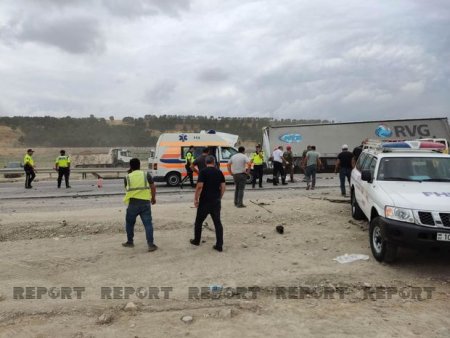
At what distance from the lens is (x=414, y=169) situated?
Answer: 25.2ft

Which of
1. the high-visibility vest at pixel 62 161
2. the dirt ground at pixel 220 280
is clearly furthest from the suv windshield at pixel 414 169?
the high-visibility vest at pixel 62 161

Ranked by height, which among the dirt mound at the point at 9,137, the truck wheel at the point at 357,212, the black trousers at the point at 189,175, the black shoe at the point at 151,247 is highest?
the dirt mound at the point at 9,137

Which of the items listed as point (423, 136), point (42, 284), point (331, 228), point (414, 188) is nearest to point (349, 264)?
point (414, 188)

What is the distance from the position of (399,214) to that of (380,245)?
79 cm

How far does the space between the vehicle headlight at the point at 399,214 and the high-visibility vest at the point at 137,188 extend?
150 inches

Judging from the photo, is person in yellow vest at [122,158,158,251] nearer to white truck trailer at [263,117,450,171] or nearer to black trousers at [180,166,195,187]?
black trousers at [180,166,195,187]

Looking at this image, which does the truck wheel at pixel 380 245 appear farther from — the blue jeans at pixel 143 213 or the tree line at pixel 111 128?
the tree line at pixel 111 128

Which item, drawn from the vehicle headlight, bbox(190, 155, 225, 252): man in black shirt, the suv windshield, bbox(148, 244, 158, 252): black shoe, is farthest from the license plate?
bbox(148, 244, 158, 252): black shoe

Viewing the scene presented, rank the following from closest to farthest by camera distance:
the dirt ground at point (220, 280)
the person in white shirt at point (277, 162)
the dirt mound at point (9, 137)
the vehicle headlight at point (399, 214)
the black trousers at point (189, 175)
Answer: the dirt ground at point (220, 280) → the vehicle headlight at point (399, 214) → the black trousers at point (189, 175) → the person in white shirt at point (277, 162) → the dirt mound at point (9, 137)

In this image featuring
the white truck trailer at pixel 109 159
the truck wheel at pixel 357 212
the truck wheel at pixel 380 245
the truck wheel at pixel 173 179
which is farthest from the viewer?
the white truck trailer at pixel 109 159

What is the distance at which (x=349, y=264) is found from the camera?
6832 millimetres

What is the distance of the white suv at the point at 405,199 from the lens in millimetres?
6008

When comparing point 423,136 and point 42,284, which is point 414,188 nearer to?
point 42,284

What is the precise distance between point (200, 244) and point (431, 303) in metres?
3.86
